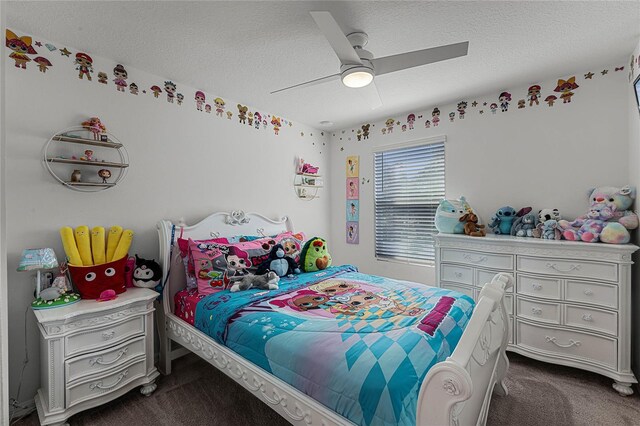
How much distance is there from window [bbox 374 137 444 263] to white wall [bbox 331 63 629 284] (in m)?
0.14

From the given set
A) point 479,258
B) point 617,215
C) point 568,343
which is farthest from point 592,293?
point 479,258

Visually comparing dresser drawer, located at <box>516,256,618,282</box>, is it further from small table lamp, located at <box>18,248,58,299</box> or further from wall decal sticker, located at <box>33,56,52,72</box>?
wall decal sticker, located at <box>33,56,52,72</box>

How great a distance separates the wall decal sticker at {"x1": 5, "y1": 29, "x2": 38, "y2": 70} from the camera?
1.90m

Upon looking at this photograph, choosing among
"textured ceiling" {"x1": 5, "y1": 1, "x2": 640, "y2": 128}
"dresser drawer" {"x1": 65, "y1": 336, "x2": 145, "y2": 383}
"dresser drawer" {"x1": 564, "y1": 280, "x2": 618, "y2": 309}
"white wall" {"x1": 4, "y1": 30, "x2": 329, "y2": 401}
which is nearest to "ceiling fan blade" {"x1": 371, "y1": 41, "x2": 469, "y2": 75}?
"textured ceiling" {"x1": 5, "y1": 1, "x2": 640, "y2": 128}

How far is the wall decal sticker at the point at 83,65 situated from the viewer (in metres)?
2.17

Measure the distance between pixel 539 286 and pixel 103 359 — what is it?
10.7ft

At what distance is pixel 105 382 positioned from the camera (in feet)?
6.26

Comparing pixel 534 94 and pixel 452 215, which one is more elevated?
pixel 534 94

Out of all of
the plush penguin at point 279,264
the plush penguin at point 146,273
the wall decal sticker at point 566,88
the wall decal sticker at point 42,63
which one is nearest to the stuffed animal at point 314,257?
the plush penguin at point 279,264

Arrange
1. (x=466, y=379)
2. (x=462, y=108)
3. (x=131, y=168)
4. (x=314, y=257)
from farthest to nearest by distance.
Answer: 1. (x=462, y=108)
2. (x=314, y=257)
3. (x=131, y=168)
4. (x=466, y=379)

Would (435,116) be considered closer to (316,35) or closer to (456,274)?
(456,274)

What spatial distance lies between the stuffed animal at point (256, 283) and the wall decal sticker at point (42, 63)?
202 cm

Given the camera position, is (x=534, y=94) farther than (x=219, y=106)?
No

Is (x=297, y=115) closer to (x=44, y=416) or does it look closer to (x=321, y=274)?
(x=321, y=274)
